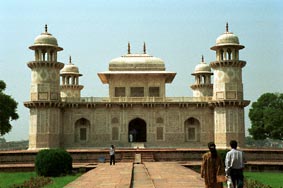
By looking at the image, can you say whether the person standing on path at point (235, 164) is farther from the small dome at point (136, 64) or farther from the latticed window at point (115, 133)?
the small dome at point (136, 64)

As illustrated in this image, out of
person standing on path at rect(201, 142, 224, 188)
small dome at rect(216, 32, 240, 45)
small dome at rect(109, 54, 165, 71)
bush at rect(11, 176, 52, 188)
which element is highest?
small dome at rect(216, 32, 240, 45)

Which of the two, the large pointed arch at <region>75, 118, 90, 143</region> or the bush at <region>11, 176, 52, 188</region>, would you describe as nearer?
the bush at <region>11, 176, 52, 188</region>

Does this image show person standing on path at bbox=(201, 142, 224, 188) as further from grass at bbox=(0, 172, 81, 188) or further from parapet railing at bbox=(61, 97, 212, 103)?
parapet railing at bbox=(61, 97, 212, 103)

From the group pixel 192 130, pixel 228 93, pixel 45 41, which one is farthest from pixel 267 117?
pixel 45 41

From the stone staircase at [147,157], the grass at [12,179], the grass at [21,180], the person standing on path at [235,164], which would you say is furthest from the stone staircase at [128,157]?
the person standing on path at [235,164]

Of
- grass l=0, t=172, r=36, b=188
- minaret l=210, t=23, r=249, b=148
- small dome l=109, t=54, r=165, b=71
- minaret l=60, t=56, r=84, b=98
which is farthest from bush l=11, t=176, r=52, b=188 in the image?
minaret l=60, t=56, r=84, b=98

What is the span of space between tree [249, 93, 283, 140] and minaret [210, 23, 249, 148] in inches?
443

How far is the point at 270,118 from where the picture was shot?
42.7 m

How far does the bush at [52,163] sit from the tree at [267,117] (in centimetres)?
2794

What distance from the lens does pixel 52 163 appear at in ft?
60.7

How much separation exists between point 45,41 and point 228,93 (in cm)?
1376

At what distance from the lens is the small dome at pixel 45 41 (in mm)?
33000

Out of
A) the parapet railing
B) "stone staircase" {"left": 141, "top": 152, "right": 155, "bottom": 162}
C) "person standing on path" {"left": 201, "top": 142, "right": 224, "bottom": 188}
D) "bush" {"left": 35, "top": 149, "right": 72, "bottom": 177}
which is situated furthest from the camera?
the parapet railing

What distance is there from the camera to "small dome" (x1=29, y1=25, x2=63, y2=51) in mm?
33000
